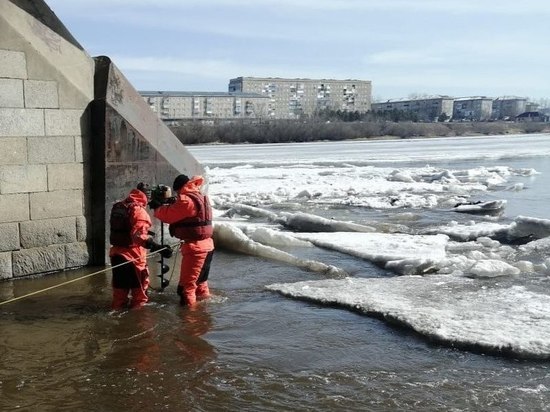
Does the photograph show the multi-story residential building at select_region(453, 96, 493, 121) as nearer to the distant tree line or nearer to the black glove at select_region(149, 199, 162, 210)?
the distant tree line

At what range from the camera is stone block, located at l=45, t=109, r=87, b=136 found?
7.85 metres

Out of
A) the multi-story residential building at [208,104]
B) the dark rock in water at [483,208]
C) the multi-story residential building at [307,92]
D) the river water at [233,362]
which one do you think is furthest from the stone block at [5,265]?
the multi-story residential building at [307,92]

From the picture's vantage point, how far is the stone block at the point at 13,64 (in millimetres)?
7359

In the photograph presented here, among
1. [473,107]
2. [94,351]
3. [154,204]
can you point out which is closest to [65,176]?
[154,204]

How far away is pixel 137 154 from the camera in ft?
29.0

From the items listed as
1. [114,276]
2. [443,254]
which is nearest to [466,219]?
[443,254]

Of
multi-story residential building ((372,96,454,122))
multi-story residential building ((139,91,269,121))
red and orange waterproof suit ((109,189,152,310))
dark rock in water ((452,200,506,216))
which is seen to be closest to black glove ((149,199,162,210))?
red and orange waterproof suit ((109,189,152,310))

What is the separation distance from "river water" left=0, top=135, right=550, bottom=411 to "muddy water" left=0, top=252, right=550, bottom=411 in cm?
1

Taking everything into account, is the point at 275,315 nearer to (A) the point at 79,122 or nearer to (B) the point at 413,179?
(A) the point at 79,122

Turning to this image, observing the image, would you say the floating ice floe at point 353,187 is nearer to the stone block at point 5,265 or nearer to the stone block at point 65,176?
the stone block at point 65,176

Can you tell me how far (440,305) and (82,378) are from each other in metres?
3.76

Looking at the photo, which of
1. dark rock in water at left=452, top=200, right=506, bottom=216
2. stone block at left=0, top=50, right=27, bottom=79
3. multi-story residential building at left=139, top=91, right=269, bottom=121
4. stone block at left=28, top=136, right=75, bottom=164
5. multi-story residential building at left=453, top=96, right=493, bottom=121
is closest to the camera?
stone block at left=0, top=50, right=27, bottom=79

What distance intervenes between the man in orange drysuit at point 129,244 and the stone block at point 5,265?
1.86 m

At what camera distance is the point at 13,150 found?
752cm
